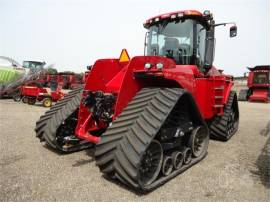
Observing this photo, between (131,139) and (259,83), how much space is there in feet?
59.6

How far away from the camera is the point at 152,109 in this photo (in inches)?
154

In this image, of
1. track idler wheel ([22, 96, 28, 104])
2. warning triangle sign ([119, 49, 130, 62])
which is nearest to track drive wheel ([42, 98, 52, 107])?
track idler wheel ([22, 96, 28, 104])

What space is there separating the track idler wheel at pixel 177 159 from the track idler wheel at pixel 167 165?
7 cm

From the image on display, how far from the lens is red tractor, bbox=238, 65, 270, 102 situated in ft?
62.6

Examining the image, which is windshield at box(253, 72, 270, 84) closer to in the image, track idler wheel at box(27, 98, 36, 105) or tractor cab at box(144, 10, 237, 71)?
tractor cab at box(144, 10, 237, 71)

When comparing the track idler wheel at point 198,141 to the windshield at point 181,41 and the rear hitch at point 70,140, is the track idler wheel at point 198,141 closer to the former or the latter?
the windshield at point 181,41

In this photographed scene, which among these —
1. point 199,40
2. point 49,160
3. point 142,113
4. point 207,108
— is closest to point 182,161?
point 142,113

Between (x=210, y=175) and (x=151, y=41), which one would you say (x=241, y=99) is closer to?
(x=151, y=41)

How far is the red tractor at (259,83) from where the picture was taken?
19078mm

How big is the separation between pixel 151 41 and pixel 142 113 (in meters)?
2.73

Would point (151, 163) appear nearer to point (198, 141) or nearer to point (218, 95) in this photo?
point (198, 141)

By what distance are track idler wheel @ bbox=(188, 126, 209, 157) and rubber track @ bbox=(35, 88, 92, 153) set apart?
2.10m

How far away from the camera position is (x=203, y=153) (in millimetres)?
5180

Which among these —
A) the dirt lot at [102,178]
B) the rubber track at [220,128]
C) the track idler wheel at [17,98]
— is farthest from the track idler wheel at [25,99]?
the rubber track at [220,128]
